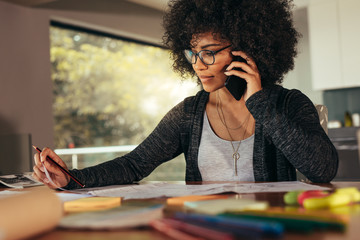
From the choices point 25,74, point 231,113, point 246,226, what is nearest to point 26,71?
point 25,74

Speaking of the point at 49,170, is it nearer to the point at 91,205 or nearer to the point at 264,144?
the point at 91,205

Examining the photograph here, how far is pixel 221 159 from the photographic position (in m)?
1.60

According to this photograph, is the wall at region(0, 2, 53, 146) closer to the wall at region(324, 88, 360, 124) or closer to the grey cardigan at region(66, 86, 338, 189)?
the grey cardigan at region(66, 86, 338, 189)

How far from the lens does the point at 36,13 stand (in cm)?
463

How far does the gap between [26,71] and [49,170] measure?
3.52 m

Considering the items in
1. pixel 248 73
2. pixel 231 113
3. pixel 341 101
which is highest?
pixel 341 101

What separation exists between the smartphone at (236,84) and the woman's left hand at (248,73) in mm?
38

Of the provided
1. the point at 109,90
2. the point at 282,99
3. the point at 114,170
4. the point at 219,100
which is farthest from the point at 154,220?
the point at 109,90

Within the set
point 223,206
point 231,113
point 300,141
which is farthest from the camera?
point 231,113

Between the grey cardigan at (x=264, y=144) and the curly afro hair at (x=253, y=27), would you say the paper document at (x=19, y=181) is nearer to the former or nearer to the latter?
the grey cardigan at (x=264, y=144)

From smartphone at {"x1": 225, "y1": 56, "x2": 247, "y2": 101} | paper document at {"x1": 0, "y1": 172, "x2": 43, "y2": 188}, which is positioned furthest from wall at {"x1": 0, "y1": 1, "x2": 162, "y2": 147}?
smartphone at {"x1": 225, "y1": 56, "x2": 247, "y2": 101}

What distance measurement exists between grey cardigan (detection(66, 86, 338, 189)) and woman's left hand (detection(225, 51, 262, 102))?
34 mm

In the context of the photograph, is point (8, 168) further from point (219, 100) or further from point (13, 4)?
point (219, 100)

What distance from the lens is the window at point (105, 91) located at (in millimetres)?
5176
